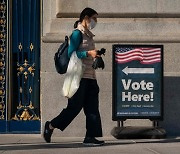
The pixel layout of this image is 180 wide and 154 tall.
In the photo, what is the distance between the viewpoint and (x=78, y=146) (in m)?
8.31

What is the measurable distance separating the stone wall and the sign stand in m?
0.46

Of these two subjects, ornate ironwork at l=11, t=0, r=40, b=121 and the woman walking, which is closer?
the woman walking

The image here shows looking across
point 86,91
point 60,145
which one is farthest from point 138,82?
point 60,145

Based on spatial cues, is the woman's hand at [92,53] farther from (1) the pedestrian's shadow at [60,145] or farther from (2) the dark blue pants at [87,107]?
(1) the pedestrian's shadow at [60,145]

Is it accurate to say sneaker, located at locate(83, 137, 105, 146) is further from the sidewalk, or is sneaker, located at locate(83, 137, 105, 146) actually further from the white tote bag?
the white tote bag

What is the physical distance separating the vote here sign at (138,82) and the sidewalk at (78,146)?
42 cm

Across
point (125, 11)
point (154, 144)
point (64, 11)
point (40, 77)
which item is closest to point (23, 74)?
point (40, 77)

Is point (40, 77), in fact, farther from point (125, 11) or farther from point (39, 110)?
point (125, 11)

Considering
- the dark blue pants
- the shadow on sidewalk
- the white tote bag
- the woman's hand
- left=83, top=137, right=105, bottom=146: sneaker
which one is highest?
the woman's hand

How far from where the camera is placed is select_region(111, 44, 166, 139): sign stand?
894 centimetres

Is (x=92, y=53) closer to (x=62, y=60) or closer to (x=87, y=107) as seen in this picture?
(x=62, y=60)

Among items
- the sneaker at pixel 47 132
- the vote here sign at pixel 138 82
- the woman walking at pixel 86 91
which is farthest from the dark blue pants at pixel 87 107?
the vote here sign at pixel 138 82

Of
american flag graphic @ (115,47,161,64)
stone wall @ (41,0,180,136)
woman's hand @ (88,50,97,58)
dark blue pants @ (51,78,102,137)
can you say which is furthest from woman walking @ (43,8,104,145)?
stone wall @ (41,0,180,136)

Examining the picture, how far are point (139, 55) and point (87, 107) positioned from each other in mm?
1305
